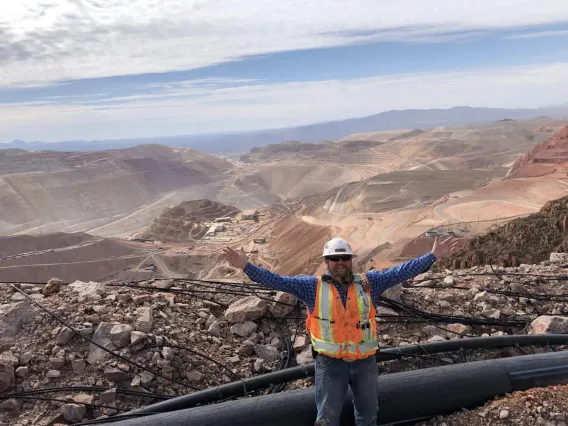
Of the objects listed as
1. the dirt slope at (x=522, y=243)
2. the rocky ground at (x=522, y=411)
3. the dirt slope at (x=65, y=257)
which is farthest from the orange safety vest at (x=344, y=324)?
the dirt slope at (x=65, y=257)

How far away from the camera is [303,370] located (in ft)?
15.1

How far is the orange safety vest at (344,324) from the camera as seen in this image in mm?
3383

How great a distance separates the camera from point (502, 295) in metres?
6.59

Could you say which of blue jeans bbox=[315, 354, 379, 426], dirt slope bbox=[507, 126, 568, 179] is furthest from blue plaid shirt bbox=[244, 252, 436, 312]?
dirt slope bbox=[507, 126, 568, 179]

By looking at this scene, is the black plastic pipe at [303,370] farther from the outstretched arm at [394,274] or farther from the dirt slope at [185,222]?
the dirt slope at [185,222]

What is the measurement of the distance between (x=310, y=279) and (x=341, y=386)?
2.75ft

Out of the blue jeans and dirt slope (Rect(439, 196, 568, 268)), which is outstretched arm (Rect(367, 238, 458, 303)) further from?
dirt slope (Rect(439, 196, 568, 268))

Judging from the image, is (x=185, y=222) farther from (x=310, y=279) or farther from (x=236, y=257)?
(x=310, y=279)

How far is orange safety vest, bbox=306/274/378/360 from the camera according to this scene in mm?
3383

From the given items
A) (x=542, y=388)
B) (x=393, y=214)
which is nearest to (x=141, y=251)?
(x=393, y=214)

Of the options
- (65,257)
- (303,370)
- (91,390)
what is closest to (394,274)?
(303,370)

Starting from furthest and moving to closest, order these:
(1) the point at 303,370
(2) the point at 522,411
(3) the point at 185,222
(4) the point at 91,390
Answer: (3) the point at 185,222
(1) the point at 303,370
(4) the point at 91,390
(2) the point at 522,411

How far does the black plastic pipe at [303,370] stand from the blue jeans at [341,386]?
3.69 feet

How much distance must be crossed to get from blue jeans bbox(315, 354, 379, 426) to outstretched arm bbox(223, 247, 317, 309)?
50cm
